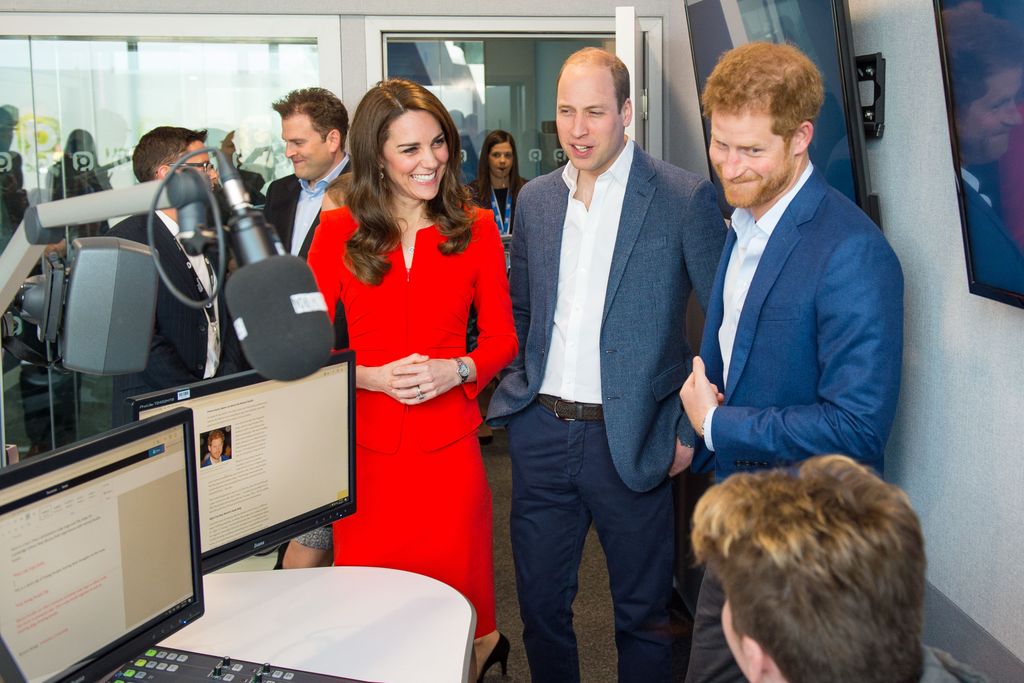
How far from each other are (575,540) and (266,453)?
106 centimetres

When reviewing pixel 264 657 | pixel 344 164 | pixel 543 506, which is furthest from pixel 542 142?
pixel 264 657

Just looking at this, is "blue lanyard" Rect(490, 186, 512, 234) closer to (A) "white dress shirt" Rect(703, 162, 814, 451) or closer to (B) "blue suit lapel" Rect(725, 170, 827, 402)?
(A) "white dress shirt" Rect(703, 162, 814, 451)

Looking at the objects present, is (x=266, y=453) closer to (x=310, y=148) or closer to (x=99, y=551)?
(x=99, y=551)

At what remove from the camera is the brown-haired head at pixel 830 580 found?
40.5 inches

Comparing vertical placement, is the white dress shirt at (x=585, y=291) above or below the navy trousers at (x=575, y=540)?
above

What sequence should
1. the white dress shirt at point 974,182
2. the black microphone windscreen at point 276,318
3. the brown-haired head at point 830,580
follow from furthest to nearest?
1. the white dress shirt at point 974,182
2. the brown-haired head at point 830,580
3. the black microphone windscreen at point 276,318

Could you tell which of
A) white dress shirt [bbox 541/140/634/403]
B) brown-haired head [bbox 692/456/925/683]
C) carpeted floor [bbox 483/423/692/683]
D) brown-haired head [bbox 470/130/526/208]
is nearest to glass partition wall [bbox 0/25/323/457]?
brown-haired head [bbox 470/130/526/208]

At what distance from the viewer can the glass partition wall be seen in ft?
13.6

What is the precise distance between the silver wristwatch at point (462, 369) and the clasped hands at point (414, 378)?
0.03m

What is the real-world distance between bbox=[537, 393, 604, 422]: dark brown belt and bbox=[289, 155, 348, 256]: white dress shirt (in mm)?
1666

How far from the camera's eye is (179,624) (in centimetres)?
150

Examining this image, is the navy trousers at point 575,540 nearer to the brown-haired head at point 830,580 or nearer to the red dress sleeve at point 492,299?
the red dress sleeve at point 492,299

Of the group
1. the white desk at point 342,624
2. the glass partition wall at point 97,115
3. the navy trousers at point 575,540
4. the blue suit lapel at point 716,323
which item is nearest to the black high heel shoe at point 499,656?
the navy trousers at point 575,540

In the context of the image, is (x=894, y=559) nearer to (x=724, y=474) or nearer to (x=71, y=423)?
(x=724, y=474)
